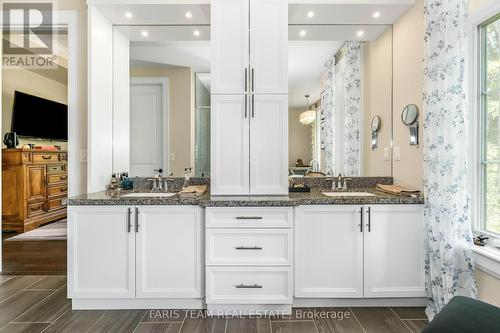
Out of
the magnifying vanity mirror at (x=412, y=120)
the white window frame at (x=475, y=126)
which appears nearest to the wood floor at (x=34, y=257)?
the magnifying vanity mirror at (x=412, y=120)

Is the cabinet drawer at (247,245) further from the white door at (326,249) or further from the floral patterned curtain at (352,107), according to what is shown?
the floral patterned curtain at (352,107)

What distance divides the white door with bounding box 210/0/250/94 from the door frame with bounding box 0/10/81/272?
1.27 metres

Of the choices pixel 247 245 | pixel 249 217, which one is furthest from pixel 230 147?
pixel 247 245

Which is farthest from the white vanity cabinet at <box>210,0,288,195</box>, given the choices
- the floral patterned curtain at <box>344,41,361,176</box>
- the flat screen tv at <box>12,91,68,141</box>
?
the flat screen tv at <box>12,91,68,141</box>

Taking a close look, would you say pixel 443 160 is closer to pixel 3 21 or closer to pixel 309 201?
pixel 309 201

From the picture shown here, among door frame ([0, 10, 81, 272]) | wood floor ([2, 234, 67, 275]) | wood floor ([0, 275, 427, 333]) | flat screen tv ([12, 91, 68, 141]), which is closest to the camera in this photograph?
wood floor ([0, 275, 427, 333])

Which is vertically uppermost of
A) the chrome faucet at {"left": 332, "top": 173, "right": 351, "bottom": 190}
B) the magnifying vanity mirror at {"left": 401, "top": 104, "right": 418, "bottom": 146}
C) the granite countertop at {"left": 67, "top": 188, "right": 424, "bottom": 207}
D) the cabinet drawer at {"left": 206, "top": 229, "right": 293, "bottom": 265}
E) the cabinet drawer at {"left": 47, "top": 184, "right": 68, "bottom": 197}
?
the magnifying vanity mirror at {"left": 401, "top": 104, "right": 418, "bottom": 146}

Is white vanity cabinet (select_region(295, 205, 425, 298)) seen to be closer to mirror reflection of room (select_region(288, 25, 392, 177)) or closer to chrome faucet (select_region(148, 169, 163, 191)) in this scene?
Result: mirror reflection of room (select_region(288, 25, 392, 177))

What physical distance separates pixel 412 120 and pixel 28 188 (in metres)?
5.48

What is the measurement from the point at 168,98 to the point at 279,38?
1.17 metres

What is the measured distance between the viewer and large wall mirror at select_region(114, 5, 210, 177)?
2.68m

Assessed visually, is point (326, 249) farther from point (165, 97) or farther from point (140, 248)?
point (165, 97)

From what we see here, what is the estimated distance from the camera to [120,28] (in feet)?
8.71

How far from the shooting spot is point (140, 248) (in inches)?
83.2
